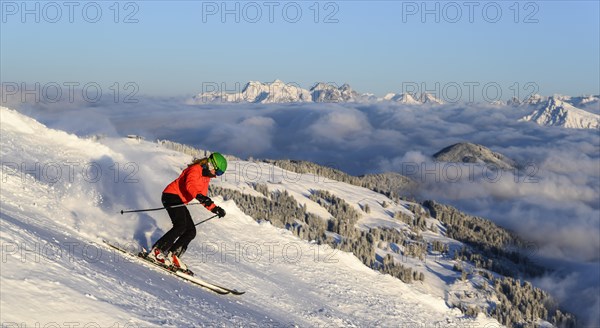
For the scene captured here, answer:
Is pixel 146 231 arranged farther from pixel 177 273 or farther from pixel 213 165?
pixel 213 165

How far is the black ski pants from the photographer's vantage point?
1529 centimetres

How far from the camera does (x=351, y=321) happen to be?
17.8 m

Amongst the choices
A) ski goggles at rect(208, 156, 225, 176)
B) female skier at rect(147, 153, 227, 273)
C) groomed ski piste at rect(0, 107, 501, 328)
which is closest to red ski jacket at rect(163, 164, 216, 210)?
female skier at rect(147, 153, 227, 273)

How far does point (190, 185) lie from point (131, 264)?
272 cm

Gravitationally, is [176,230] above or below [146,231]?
above

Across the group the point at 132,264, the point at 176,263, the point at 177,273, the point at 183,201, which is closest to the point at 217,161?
the point at 183,201

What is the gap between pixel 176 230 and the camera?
50.7 ft

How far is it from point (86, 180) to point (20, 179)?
2549 mm

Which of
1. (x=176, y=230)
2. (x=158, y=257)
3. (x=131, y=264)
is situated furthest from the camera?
(x=176, y=230)

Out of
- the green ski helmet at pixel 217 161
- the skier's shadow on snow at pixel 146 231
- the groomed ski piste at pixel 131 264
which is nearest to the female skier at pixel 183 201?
the green ski helmet at pixel 217 161

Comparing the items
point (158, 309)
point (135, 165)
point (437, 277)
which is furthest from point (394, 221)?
point (158, 309)

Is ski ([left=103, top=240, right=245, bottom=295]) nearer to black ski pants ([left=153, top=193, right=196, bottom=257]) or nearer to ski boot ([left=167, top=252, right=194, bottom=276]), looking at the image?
ski boot ([left=167, top=252, right=194, bottom=276])

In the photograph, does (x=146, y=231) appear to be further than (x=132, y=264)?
Yes

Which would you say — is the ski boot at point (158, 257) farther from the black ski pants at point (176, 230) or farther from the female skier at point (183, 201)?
the black ski pants at point (176, 230)
